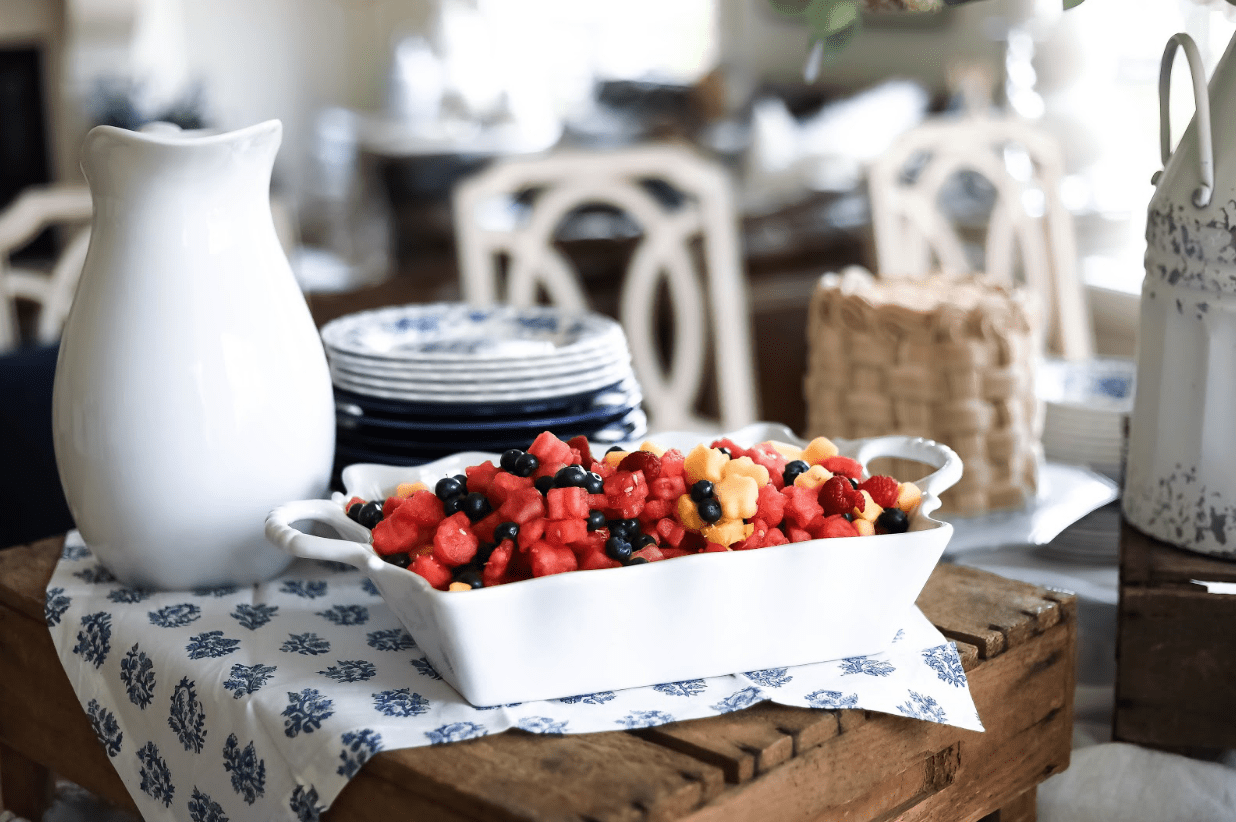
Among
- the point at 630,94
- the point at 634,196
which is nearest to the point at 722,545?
the point at 634,196

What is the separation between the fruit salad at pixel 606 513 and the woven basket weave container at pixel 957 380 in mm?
326

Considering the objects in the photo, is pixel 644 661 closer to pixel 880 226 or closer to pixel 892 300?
pixel 892 300

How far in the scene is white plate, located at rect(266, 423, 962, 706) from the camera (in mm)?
539

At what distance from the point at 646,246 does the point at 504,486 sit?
1.15 meters

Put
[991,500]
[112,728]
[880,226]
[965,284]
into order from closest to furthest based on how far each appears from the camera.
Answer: [112,728], [991,500], [965,284], [880,226]

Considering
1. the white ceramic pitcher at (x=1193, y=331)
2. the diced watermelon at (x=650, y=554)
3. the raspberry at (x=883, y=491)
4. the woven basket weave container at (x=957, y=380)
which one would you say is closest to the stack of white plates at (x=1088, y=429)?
the woven basket weave container at (x=957, y=380)

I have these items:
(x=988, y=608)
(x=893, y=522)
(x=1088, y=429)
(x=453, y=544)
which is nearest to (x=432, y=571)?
(x=453, y=544)

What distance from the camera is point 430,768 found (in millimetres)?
512

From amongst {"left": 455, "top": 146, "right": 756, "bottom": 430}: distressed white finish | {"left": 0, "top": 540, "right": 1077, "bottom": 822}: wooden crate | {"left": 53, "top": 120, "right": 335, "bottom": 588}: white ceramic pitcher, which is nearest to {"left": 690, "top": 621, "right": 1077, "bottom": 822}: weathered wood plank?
{"left": 0, "top": 540, "right": 1077, "bottom": 822}: wooden crate

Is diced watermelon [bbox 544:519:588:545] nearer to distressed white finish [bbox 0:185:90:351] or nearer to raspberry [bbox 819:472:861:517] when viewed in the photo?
raspberry [bbox 819:472:861:517]

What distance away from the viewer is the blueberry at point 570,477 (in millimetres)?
569

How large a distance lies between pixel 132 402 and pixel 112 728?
0.18 meters

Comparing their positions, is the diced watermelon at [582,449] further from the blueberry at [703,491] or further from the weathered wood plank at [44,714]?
the weathered wood plank at [44,714]

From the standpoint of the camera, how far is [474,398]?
2.63ft
